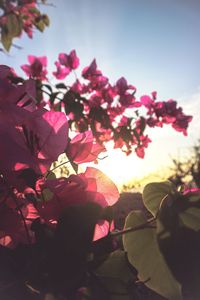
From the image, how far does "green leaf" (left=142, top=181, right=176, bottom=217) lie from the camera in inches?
19.3

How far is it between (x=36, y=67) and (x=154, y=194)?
7.33 feet

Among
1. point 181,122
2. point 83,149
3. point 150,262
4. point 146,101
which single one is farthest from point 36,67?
point 150,262

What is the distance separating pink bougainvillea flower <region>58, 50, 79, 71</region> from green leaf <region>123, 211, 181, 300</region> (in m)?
2.35

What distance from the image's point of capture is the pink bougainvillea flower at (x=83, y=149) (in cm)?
48

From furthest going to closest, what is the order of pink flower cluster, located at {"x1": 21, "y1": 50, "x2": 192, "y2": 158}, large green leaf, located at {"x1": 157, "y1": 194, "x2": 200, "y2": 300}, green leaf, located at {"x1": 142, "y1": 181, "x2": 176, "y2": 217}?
pink flower cluster, located at {"x1": 21, "y1": 50, "x2": 192, "y2": 158} → green leaf, located at {"x1": 142, "y1": 181, "x2": 176, "y2": 217} → large green leaf, located at {"x1": 157, "y1": 194, "x2": 200, "y2": 300}

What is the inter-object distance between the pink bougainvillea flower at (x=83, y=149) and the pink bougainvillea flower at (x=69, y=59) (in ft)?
7.42

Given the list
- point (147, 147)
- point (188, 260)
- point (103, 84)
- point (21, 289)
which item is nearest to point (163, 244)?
point (188, 260)

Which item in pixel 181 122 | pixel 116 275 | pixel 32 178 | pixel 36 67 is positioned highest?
pixel 36 67

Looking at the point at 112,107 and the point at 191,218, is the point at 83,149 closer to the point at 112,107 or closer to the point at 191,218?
the point at 191,218

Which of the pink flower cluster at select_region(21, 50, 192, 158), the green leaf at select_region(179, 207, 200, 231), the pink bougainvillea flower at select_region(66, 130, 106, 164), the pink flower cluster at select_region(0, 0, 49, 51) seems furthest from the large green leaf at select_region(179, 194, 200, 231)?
the pink flower cluster at select_region(0, 0, 49, 51)

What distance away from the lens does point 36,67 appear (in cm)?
261

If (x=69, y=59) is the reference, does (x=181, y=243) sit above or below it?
below

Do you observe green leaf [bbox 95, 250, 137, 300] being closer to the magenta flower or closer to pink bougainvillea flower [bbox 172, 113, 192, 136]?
the magenta flower

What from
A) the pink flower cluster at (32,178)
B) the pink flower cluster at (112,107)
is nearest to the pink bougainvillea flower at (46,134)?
the pink flower cluster at (32,178)
